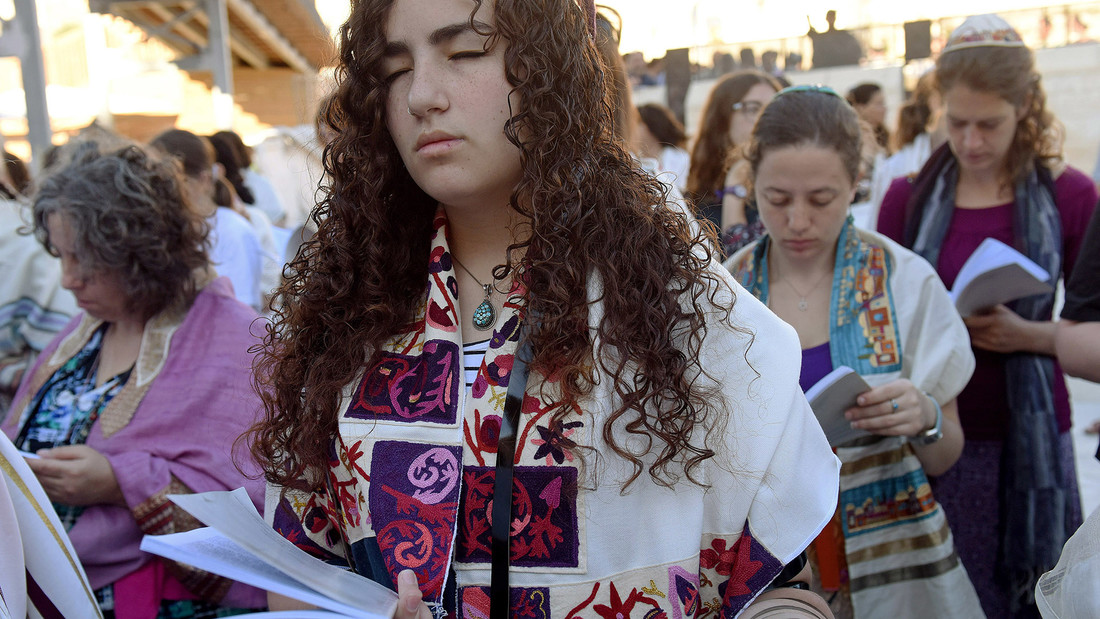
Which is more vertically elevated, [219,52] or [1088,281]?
[219,52]

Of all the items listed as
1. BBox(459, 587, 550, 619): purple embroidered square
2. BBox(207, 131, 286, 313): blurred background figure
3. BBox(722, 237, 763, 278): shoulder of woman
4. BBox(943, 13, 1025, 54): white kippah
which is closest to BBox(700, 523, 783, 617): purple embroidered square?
BBox(459, 587, 550, 619): purple embroidered square

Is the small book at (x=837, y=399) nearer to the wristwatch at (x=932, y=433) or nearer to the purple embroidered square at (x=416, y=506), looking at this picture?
the wristwatch at (x=932, y=433)

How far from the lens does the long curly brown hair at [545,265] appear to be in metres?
1.30

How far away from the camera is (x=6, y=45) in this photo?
5441 millimetres

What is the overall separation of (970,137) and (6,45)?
5476 mm

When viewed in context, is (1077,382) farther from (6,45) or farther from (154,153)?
(6,45)

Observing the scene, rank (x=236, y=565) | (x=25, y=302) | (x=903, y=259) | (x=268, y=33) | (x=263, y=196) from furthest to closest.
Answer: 1. (x=268, y=33)
2. (x=263, y=196)
3. (x=25, y=302)
4. (x=903, y=259)
5. (x=236, y=565)

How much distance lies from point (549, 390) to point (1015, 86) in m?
2.05

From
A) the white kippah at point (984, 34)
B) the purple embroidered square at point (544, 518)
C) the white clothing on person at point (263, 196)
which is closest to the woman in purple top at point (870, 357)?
the white kippah at point (984, 34)

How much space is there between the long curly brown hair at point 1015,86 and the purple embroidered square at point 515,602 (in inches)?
84.3

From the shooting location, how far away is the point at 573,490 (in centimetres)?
129

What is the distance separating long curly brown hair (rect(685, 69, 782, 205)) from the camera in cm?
373

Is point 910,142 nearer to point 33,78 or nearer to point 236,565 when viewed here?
point 236,565

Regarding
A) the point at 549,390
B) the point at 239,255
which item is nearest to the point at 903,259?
the point at 549,390
